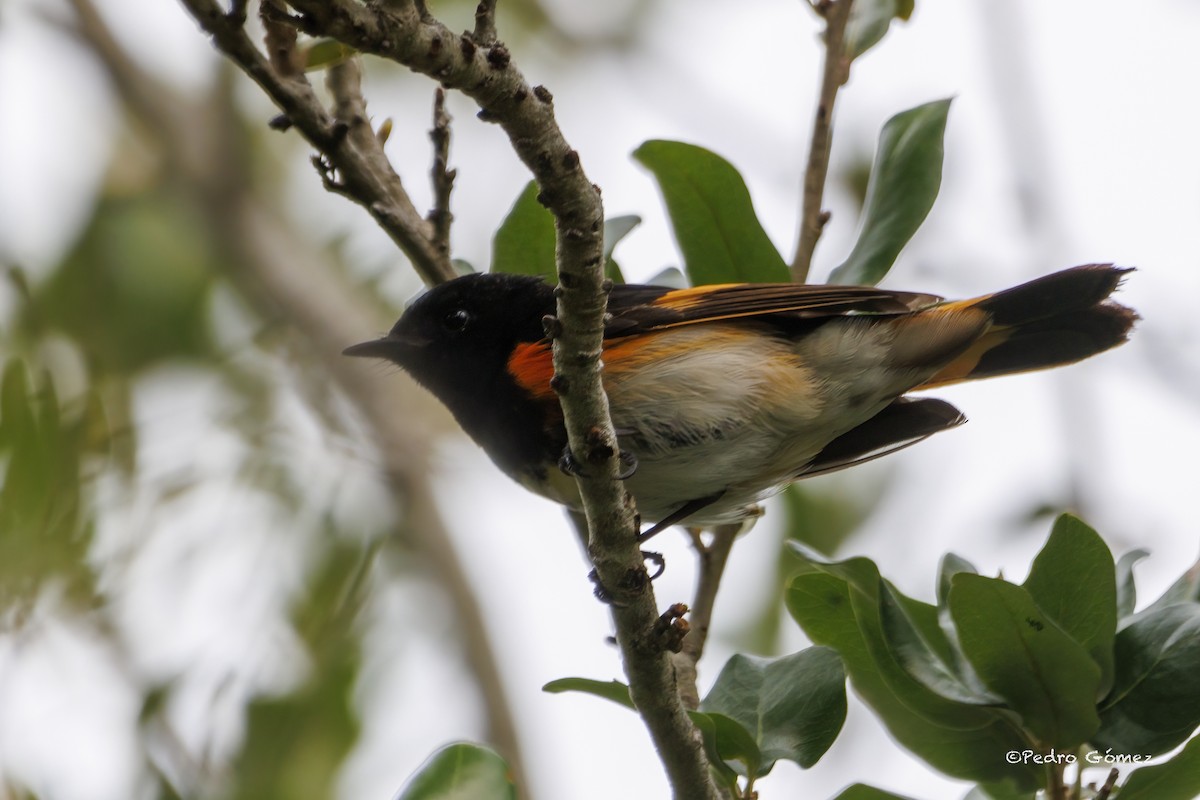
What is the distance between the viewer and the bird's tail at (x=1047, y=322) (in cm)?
316

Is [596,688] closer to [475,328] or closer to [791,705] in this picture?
[791,705]

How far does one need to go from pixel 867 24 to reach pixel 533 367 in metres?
1.28

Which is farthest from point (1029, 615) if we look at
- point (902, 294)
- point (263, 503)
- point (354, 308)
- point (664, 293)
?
point (354, 308)

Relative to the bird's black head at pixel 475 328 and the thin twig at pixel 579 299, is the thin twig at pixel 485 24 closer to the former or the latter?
the thin twig at pixel 579 299

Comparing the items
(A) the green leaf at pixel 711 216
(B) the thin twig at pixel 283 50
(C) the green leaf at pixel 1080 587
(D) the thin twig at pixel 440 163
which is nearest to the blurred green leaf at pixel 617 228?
(A) the green leaf at pixel 711 216

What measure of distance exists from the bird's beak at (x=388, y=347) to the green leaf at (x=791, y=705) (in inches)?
54.5

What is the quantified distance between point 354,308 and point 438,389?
2.72 m

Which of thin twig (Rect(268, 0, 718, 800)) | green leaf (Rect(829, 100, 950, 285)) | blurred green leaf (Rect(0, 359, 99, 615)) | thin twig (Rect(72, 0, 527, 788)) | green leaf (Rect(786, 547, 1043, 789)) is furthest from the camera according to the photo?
thin twig (Rect(72, 0, 527, 788))

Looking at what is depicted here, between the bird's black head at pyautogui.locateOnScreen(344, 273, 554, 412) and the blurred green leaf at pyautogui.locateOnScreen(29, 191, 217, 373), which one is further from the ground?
the blurred green leaf at pyautogui.locateOnScreen(29, 191, 217, 373)

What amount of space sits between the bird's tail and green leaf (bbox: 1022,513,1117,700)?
1.11 m

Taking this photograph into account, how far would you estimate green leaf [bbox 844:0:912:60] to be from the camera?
3186 mm

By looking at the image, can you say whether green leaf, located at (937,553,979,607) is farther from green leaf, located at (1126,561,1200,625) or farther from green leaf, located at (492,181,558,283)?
green leaf, located at (492,181,558,283)

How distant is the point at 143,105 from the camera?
6.62 meters

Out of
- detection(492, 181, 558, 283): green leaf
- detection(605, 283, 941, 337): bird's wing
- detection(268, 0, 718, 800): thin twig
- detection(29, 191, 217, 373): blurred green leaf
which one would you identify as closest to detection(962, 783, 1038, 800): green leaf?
detection(268, 0, 718, 800): thin twig
